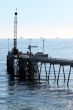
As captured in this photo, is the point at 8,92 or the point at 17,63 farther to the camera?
the point at 17,63

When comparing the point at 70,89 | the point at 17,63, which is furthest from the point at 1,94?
the point at 17,63

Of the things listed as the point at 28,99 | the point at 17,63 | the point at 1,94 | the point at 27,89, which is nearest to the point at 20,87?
the point at 27,89

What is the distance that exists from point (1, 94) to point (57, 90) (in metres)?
13.1

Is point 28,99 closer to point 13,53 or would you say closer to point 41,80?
point 41,80

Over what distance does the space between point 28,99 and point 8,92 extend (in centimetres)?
1151

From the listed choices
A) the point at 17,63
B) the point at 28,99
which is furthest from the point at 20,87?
the point at 17,63

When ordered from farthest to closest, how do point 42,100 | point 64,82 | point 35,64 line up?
point 35,64
point 64,82
point 42,100

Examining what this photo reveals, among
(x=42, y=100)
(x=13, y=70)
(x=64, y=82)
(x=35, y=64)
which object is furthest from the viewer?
(x=13, y=70)

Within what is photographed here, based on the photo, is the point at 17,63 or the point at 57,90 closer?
the point at 57,90

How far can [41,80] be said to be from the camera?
424 ft

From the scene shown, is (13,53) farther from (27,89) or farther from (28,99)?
(28,99)

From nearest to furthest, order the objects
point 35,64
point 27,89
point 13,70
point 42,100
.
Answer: point 42,100 → point 27,89 → point 35,64 → point 13,70

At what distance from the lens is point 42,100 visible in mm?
92812

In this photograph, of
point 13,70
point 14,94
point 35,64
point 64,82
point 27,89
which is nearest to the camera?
point 14,94
